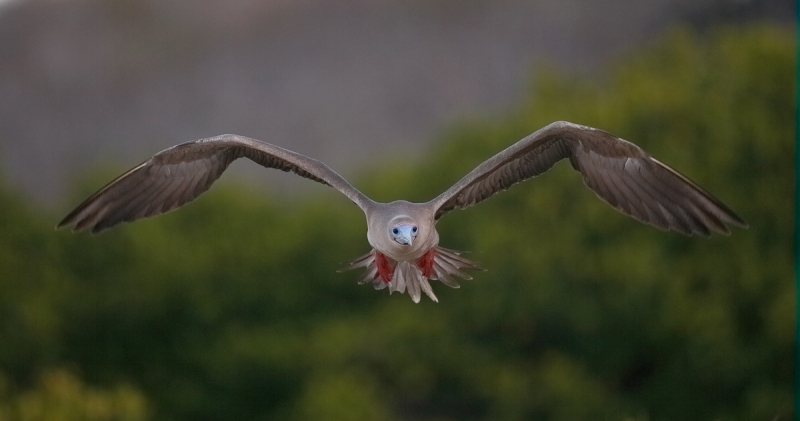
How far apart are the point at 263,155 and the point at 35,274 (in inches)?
404

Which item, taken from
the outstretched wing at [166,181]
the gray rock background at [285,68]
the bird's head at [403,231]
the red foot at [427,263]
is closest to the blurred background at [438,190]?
the gray rock background at [285,68]

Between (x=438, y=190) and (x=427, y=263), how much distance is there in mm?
9533

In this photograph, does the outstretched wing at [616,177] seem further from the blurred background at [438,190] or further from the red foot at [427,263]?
the blurred background at [438,190]

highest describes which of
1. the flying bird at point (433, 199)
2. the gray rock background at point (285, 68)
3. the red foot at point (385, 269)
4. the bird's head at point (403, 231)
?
the gray rock background at point (285, 68)

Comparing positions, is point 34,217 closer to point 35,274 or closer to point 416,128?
point 35,274

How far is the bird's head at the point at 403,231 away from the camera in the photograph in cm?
454

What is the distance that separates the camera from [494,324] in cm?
1409

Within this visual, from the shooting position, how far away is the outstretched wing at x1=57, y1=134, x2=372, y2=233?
525cm

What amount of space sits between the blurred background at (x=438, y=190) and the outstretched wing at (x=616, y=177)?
7.77 meters

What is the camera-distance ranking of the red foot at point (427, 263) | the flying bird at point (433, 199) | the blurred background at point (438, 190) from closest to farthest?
the flying bird at point (433, 199) < the red foot at point (427, 263) < the blurred background at point (438, 190)

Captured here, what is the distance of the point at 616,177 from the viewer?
16.9 feet

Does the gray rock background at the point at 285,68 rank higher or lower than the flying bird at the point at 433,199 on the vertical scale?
higher

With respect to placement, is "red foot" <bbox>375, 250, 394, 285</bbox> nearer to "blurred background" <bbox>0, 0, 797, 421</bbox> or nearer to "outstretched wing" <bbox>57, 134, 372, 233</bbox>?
"outstretched wing" <bbox>57, 134, 372, 233</bbox>

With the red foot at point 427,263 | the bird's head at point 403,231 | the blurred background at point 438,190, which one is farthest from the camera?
the blurred background at point 438,190
